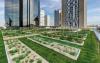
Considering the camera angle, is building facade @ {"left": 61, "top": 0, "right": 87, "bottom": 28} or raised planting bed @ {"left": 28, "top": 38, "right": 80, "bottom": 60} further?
building facade @ {"left": 61, "top": 0, "right": 87, "bottom": 28}

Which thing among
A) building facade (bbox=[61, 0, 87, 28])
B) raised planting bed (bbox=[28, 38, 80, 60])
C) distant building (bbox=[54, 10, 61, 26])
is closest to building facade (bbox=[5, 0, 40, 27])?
building facade (bbox=[61, 0, 87, 28])

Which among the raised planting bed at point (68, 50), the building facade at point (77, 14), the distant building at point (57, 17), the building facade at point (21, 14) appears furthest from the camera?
the distant building at point (57, 17)

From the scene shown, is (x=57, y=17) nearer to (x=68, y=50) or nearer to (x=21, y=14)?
(x=21, y=14)

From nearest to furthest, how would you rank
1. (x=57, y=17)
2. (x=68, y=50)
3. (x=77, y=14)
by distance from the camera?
(x=68, y=50)
(x=77, y=14)
(x=57, y=17)

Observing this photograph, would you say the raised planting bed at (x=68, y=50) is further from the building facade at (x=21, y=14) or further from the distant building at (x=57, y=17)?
the distant building at (x=57, y=17)

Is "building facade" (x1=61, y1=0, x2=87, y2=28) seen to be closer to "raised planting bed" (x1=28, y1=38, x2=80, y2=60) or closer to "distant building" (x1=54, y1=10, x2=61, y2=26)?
"distant building" (x1=54, y1=10, x2=61, y2=26)

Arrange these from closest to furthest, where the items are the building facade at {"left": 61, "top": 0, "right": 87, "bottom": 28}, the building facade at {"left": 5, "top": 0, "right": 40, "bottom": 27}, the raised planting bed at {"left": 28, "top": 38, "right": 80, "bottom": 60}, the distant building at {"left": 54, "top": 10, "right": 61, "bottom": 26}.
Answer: the raised planting bed at {"left": 28, "top": 38, "right": 80, "bottom": 60}
the building facade at {"left": 61, "top": 0, "right": 87, "bottom": 28}
the building facade at {"left": 5, "top": 0, "right": 40, "bottom": 27}
the distant building at {"left": 54, "top": 10, "right": 61, "bottom": 26}

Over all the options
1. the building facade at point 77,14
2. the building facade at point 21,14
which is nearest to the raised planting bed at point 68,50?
the building facade at point 77,14

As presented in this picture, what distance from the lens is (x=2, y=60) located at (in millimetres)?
8812

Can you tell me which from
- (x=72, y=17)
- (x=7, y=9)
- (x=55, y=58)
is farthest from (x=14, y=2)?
(x=55, y=58)

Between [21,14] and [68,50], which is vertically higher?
[21,14]

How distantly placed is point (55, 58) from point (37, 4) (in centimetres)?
6493

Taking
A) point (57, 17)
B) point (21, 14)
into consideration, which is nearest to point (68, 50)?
point (21, 14)

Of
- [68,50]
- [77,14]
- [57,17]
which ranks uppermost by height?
[77,14]
